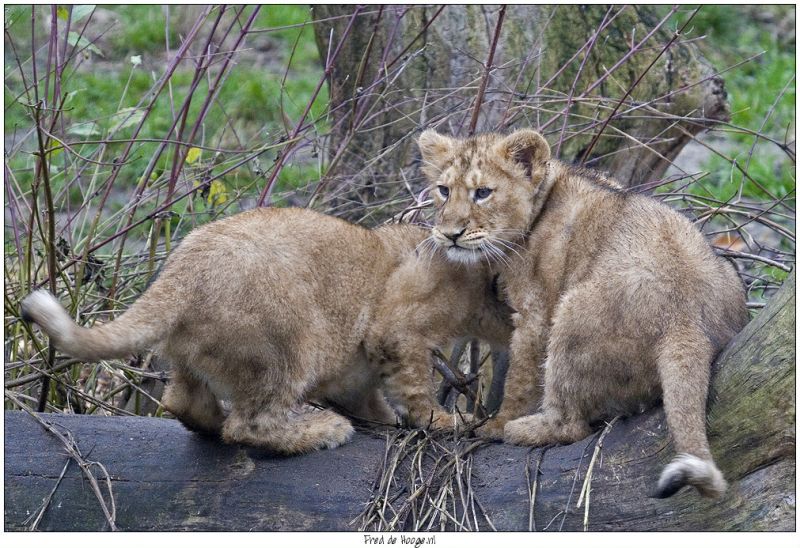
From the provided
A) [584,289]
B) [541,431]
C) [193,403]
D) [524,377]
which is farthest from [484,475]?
[193,403]

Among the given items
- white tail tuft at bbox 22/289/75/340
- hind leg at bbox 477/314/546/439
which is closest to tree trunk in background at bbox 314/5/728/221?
hind leg at bbox 477/314/546/439

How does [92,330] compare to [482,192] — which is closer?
[92,330]

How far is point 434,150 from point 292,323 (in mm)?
1414

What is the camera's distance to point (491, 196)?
16.9ft

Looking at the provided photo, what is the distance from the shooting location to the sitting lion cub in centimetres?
420

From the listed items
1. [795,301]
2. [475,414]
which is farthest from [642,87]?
[795,301]

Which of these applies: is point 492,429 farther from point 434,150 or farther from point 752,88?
point 752,88

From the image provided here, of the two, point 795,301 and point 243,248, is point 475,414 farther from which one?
point 795,301

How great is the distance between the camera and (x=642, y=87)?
6.95 metres

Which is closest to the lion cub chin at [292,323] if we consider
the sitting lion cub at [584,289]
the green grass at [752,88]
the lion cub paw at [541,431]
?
the sitting lion cub at [584,289]

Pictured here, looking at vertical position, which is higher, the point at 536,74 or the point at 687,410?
the point at 536,74

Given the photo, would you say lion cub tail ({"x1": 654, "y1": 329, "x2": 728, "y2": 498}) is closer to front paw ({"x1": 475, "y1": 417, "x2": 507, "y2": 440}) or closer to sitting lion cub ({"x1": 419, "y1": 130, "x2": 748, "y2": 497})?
sitting lion cub ({"x1": 419, "y1": 130, "x2": 748, "y2": 497})

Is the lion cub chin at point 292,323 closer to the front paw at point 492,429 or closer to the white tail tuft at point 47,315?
the white tail tuft at point 47,315

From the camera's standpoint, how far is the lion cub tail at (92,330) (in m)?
3.81
